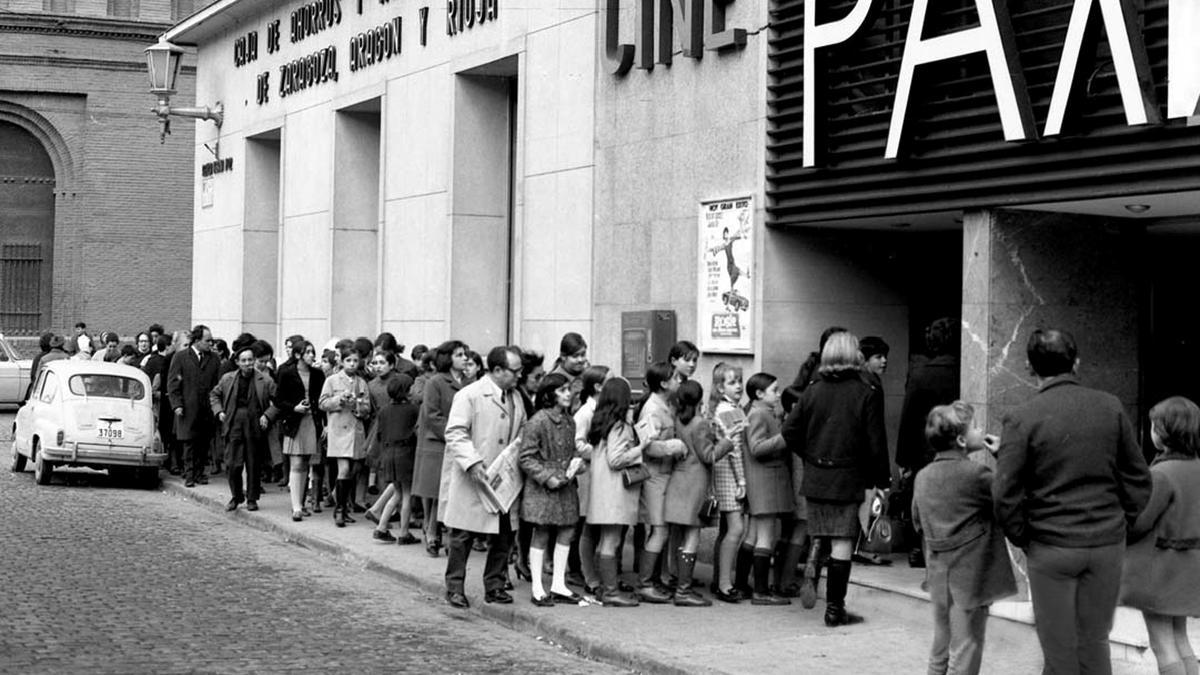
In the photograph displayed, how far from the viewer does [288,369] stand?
1652 cm

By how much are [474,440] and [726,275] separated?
317cm

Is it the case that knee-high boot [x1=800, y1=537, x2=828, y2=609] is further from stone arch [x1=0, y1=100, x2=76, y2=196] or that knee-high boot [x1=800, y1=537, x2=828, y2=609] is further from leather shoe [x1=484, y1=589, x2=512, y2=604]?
stone arch [x1=0, y1=100, x2=76, y2=196]

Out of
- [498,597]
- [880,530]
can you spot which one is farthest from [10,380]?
[880,530]

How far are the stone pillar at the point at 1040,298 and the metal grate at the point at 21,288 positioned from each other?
31.9 m

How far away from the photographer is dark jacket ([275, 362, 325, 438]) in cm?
1623

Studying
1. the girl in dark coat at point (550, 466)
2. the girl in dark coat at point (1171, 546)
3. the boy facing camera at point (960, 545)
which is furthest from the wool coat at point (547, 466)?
the girl in dark coat at point (1171, 546)

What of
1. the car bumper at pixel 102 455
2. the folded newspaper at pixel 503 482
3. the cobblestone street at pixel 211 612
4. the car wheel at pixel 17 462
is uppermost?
the folded newspaper at pixel 503 482

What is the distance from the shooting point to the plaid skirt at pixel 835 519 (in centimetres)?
1053

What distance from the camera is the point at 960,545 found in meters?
8.03

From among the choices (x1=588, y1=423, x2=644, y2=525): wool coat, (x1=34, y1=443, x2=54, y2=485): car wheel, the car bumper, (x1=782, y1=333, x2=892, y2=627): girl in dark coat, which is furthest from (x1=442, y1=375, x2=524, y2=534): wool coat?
(x1=34, y1=443, x2=54, y2=485): car wheel

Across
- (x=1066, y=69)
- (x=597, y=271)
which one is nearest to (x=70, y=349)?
(x=597, y=271)

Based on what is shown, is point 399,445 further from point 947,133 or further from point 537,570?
point 947,133

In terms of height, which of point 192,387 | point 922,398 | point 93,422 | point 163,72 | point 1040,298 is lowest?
point 93,422

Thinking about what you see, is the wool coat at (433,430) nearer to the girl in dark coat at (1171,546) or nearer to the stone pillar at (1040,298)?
the stone pillar at (1040,298)
